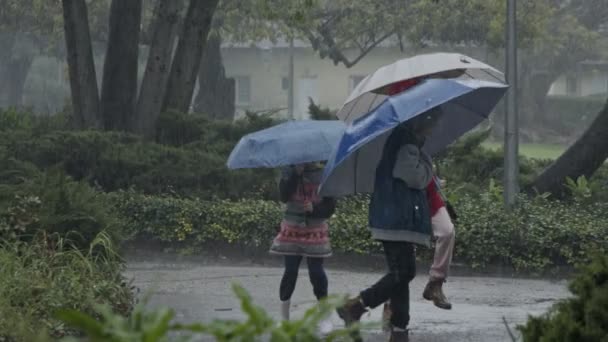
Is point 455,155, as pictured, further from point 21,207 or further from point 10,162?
point 21,207

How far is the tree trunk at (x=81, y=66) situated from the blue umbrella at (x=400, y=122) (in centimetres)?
926

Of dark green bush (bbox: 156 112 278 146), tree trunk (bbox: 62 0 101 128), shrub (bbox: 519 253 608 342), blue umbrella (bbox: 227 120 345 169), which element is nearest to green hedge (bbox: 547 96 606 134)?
dark green bush (bbox: 156 112 278 146)

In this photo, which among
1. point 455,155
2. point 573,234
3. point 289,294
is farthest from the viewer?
point 455,155

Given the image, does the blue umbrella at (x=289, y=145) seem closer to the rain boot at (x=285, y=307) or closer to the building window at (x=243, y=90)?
the rain boot at (x=285, y=307)

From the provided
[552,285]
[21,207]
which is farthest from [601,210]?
[21,207]

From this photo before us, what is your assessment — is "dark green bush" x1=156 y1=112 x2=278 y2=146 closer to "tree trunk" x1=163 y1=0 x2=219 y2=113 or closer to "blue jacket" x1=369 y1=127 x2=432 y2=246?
"tree trunk" x1=163 y1=0 x2=219 y2=113

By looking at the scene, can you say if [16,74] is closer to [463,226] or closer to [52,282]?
[463,226]

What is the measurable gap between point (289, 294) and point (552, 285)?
142 inches

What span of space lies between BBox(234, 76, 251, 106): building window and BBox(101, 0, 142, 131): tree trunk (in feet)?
167

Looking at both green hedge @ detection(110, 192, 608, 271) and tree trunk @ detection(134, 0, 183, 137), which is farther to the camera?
tree trunk @ detection(134, 0, 183, 137)

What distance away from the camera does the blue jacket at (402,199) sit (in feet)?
25.6

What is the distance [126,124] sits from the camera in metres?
17.8

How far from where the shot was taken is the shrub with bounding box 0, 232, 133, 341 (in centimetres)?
732

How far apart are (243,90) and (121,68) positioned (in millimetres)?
51742
